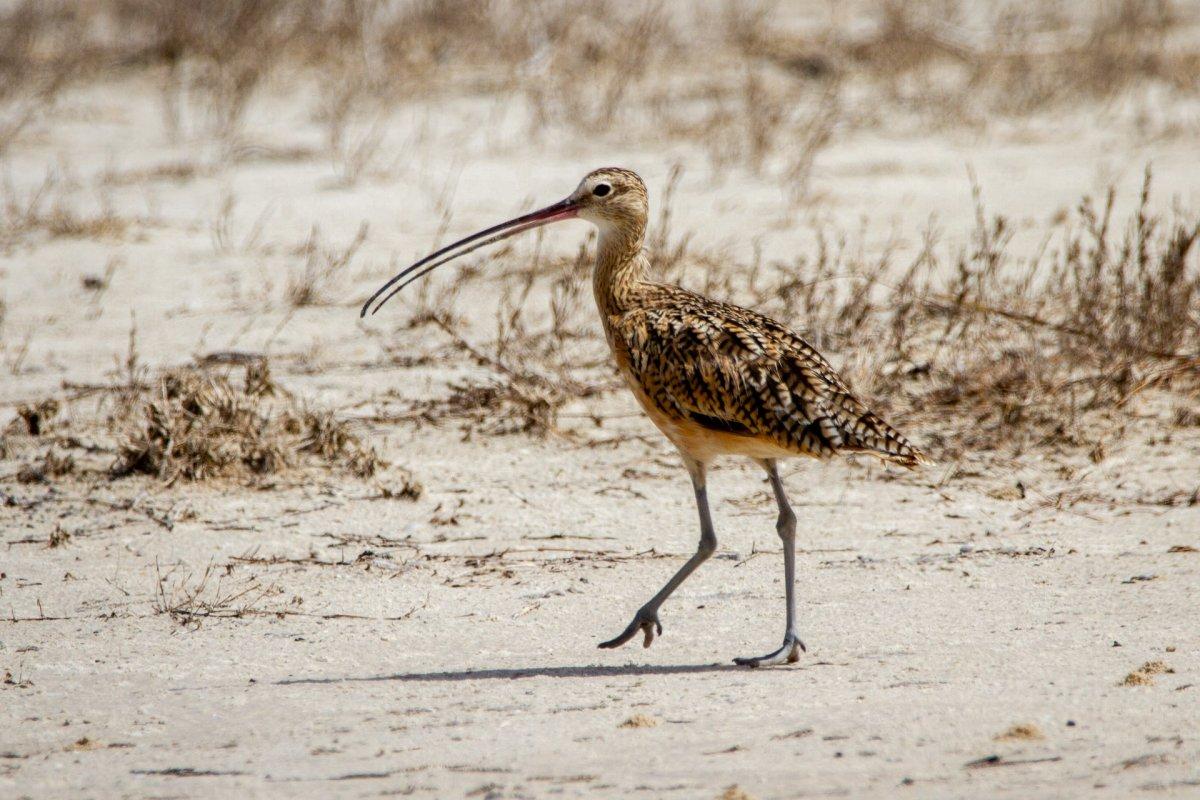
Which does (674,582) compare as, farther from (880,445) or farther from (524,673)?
(880,445)

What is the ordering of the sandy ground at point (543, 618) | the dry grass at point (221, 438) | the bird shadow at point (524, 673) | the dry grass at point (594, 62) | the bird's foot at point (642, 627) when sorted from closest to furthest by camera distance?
the sandy ground at point (543, 618)
the bird shadow at point (524, 673)
the bird's foot at point (642, 627)
the dry grass at point (221, 438)
the dry grass at point (594, 62)

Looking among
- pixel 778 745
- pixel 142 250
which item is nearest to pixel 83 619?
pixel 778 745

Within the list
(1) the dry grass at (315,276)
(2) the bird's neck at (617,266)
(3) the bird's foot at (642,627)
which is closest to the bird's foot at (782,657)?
(3) the bird's foot at (642,627)

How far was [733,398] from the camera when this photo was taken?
14.7 ft

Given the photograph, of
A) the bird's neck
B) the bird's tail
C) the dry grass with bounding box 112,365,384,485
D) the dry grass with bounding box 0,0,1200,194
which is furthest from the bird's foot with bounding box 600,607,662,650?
the dry grass with bounding box 0,0,1200,194

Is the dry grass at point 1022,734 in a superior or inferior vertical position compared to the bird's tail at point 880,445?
inferior

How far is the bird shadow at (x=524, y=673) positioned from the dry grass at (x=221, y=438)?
1.90 metres

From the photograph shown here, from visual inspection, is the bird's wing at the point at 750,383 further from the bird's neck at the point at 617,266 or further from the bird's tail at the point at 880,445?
the bird's neck at the point at 617,266

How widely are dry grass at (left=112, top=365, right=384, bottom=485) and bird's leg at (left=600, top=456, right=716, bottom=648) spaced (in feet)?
6.10

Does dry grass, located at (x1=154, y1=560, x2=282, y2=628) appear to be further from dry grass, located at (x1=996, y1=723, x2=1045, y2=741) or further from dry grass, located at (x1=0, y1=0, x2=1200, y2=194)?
dry grass, located at (x1=0, y1=0, x2=1200, y2=194)

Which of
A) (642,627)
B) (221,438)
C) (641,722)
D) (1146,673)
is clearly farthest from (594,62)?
(641,722)

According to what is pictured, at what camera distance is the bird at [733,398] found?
4414mm

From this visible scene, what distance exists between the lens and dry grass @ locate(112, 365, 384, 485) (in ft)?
20.1

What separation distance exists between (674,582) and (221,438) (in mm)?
2278
